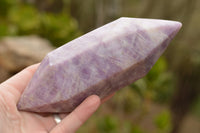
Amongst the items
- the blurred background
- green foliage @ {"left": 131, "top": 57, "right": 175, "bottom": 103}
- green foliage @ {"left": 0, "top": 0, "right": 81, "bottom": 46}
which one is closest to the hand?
green foliage @ {"left": 131, "top": 57, "right": 175, "bottom": 103}

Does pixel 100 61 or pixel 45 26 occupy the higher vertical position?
pixel 100 61

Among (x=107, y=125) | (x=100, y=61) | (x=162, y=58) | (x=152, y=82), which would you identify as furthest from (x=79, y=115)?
(x=162, y=58)

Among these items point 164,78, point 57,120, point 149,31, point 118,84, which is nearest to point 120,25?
point 149,31

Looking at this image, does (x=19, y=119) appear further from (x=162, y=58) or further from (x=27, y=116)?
(x=162, y=58)

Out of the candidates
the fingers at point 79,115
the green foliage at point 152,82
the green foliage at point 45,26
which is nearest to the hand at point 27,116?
the fingers at point 79,115

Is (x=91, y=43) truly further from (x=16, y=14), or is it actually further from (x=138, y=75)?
(x=16, y=14)

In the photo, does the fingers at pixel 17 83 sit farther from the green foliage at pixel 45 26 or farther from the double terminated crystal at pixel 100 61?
the green foliage at pixel 45 26

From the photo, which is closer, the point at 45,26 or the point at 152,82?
the point at 152,82
